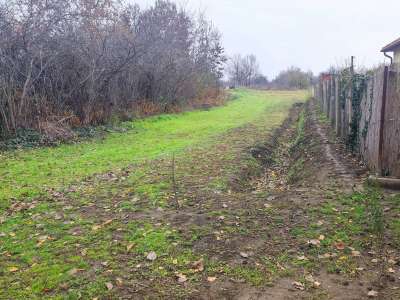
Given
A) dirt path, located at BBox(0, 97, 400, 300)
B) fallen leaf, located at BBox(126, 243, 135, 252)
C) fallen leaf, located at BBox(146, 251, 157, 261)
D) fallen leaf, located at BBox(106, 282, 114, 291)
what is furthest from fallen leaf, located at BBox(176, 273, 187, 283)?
fallen leaf, located at BBox(126, 243, 135, 252)

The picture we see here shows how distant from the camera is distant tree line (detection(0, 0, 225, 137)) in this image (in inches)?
532

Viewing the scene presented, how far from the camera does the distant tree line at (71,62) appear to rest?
13508mm

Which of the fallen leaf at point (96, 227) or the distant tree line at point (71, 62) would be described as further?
the distant tree line at point (71, 62)

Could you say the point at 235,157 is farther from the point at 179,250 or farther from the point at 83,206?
the point at 179,250

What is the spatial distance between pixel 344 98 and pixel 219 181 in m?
5.24

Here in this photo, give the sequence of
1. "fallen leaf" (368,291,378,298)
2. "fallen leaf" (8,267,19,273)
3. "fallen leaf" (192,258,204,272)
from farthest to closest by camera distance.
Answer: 1. "fallen leaf" (8,267,19,273)
2. "fallen leaf" (192,258,204,272)
3. "fallen leaf" (368,291,378,298)

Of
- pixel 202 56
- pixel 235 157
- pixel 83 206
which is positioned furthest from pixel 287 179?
pixel 202 56

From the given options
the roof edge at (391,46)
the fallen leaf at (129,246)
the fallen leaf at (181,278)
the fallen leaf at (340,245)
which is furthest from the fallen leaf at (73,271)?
the roof edge at (391,46)

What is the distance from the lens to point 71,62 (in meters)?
15.6

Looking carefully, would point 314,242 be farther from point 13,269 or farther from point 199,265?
point 13,269

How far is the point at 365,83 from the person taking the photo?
8.59 meters

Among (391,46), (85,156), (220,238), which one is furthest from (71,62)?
(391,46)

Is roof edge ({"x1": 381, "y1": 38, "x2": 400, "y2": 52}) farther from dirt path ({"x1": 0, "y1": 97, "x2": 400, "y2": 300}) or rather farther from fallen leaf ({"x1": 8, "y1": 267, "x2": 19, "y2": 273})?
fallen leaf ({"x1": 8, "y1": 267, "x2": 19, "y2": 273})

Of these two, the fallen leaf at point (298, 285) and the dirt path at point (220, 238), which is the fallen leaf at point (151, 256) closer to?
the dirt path at point (220, 238)
